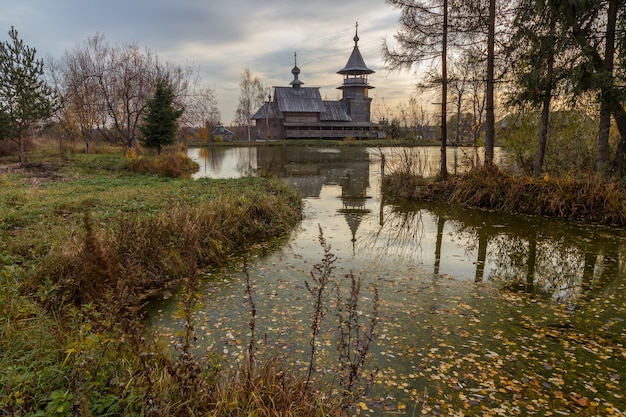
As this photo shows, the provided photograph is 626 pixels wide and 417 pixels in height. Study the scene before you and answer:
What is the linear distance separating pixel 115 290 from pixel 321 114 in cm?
5790

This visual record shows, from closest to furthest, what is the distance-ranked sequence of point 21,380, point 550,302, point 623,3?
point 21,380 → point 550,302 → point 623,3

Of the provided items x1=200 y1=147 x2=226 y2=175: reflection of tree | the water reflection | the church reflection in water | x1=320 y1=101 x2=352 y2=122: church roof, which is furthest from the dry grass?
x1=320 y1=101 x2=352 y2=122: church roof

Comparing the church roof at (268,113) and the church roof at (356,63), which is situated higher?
the church roof at (356,63)

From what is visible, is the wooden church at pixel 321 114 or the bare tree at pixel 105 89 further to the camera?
the wooden church at pixel 321 114

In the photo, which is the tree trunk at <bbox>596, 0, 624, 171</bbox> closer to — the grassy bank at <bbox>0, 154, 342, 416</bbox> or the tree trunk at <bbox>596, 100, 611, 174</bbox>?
the tree trunk at <bbox>596, 100, 611, 174</bbox>

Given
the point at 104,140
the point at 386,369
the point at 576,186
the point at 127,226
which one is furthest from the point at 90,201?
the point at 104,140

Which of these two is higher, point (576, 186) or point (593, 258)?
point (576, 186)

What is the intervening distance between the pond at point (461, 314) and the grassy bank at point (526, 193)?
864 millimetres

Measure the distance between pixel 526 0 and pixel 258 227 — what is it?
1061 centimetres

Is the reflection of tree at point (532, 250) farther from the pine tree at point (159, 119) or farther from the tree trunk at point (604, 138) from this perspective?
the pine tree at point (159, 119)

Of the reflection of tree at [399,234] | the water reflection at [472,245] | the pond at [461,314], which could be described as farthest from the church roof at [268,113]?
the pond at [461,314]

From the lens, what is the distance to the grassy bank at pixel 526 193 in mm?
9945

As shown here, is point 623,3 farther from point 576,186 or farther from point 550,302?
point 550,302

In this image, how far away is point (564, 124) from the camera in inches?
515
